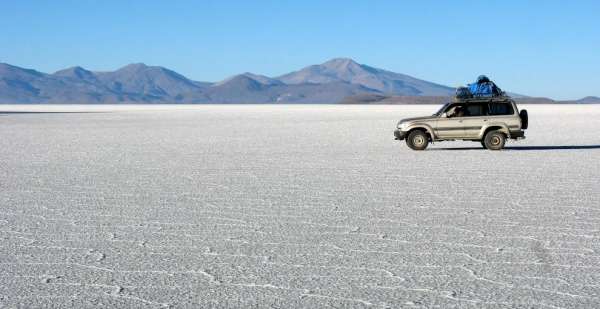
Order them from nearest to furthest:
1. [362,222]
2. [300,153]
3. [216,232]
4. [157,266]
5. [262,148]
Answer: [157,266], [216,232], [362,222], [300,153], [262,148]

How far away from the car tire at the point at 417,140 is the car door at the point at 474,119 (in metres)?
1.03

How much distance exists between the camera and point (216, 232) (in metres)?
9.75

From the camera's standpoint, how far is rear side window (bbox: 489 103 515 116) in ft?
75.6

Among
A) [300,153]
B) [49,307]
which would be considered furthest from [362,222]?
[300,153]

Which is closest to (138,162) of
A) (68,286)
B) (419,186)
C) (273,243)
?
(419,186)

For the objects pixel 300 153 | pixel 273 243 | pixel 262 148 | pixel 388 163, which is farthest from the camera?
pixel 262 148

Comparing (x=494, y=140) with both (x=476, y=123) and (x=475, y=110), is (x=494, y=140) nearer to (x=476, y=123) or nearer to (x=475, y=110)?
(x=476, y=123)

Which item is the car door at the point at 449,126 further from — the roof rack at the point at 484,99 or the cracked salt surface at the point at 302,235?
the cracked salt surface at the point at 302,235

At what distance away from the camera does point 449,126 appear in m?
23.2

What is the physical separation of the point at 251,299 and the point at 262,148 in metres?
18.6

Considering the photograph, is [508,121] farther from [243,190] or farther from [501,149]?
[243,190]

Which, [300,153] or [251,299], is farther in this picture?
[300,153]

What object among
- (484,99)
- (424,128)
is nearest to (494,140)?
(484,99)

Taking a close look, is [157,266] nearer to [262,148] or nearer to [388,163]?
[388,163]
